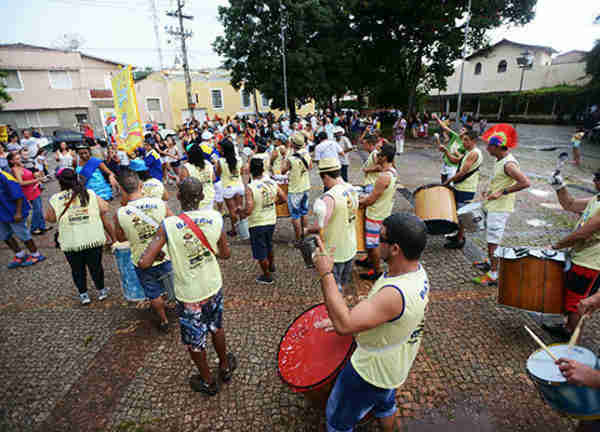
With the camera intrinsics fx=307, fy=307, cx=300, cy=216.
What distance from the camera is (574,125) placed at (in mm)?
28484

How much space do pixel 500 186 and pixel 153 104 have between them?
36193 millimetres

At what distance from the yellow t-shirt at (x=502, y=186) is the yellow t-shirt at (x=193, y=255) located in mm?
4021

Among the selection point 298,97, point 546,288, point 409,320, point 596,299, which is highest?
point 298,97

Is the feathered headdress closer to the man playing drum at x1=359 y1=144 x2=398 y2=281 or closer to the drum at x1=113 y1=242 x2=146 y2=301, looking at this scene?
the man playing drum at x1=359 y1=144 x2=398 y2=281

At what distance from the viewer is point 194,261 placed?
280 cm

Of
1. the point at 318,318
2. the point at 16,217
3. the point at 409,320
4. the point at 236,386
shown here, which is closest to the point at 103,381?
the point at 236,386

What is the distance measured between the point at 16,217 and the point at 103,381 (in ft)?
13.9

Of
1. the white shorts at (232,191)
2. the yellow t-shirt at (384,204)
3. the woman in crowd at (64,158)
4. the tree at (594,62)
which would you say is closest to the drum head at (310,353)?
the yellow t-shirt at (384,204)

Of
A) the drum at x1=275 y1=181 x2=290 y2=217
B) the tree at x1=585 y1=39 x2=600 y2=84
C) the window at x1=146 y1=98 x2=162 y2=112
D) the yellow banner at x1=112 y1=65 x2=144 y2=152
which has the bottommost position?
the drum at x1=275 y1=181 x2=290 y2=217

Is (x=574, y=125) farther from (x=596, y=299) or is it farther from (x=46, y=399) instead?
(x=46, y=399)

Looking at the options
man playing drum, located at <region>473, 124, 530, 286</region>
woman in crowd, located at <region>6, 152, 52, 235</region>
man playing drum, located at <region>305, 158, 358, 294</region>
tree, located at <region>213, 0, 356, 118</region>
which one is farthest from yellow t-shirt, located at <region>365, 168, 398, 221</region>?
tree, located at <region>213, 0, 356, 118</region>

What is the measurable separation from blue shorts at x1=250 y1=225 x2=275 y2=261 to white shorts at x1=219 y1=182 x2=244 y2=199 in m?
2.09

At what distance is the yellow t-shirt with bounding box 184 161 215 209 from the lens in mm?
5746

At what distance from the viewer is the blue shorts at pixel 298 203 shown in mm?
6121
